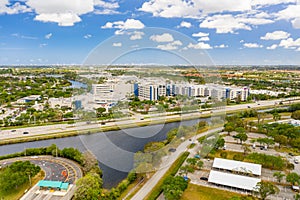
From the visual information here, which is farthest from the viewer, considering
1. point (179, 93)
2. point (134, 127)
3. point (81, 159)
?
point (179, 93)

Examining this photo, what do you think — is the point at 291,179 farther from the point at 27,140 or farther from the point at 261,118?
the point at 27,140

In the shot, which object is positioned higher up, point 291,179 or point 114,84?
point 114,84

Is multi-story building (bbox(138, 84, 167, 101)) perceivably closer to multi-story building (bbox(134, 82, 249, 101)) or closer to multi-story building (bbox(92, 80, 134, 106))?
multi-story building (bbox(134, 82, 249, 101))

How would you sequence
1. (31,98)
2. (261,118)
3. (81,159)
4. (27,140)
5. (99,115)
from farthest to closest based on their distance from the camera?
(31,98) → (261,118) → (99,115) → (27,140) → (81,159)

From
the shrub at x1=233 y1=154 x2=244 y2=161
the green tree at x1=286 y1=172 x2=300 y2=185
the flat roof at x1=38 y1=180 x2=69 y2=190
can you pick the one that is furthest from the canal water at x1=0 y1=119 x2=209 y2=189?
the green tree at x1=286 y1=172 x2=300 y2=185

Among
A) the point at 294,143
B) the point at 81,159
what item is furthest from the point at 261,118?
the point at 81,159

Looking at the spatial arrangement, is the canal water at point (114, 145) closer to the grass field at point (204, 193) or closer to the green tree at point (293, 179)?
the grass field at point (204, 193)

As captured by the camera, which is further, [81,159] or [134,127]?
A: [134,127]
